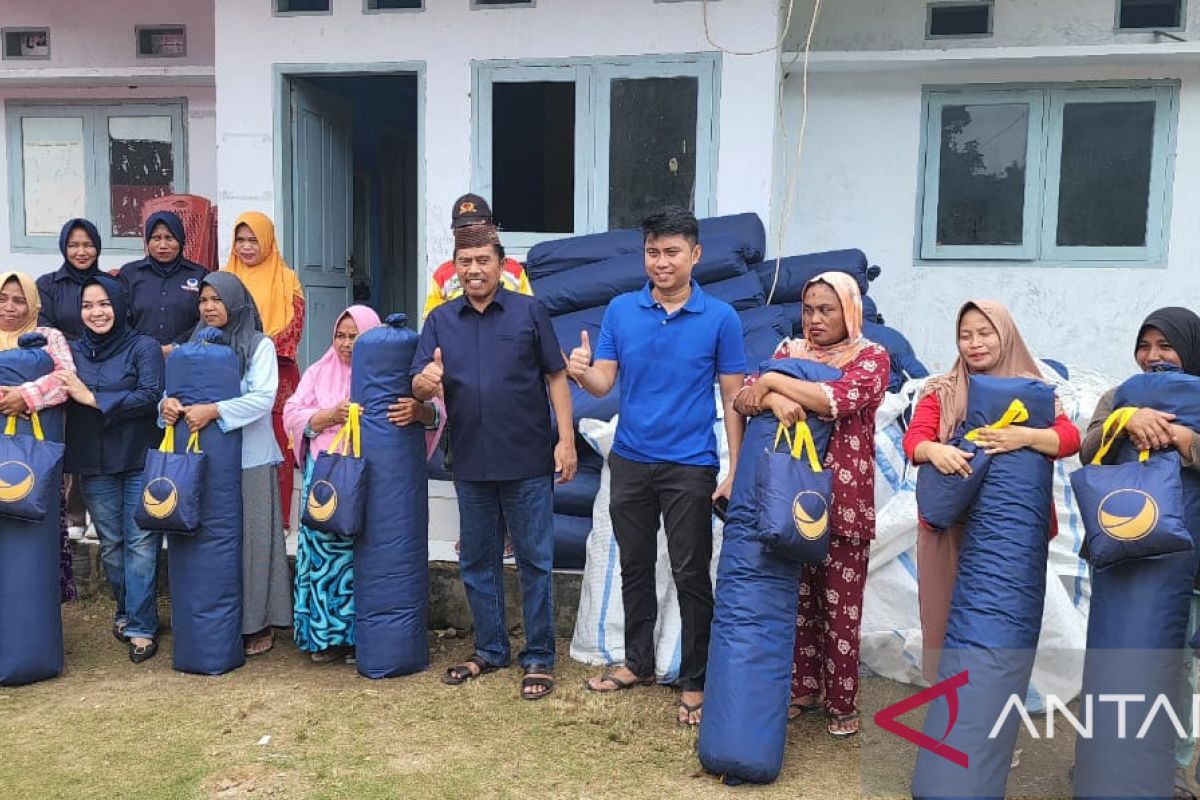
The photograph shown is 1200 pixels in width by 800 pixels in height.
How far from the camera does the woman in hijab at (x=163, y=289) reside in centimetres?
477

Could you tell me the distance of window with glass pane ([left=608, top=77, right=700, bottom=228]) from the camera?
575 cm

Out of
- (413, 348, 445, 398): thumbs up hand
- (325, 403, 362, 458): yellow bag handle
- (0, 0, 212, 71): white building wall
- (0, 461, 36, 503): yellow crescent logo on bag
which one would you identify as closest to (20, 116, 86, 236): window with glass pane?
(0, 0, 212, 71): white building wall

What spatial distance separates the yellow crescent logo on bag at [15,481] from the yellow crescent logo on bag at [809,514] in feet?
8.97

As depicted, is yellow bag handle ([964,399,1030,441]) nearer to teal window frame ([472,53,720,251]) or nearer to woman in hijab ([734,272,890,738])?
woman in hijab ([734,272,890,738])

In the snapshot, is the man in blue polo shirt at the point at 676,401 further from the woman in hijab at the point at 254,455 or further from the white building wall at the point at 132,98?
the white building wall at the point at 132,98

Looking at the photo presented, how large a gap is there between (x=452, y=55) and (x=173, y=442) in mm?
3168

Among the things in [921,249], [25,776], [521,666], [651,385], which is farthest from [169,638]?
[921,249]

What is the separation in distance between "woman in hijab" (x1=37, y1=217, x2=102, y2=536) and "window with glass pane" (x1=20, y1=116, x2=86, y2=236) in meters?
3.00

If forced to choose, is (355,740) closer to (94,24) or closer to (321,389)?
(321,389)

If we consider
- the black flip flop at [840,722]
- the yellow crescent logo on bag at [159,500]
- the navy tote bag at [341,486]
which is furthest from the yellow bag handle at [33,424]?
the black flip flop at [840,722]

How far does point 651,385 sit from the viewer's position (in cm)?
336

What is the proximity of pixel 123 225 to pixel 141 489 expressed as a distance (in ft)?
13.3

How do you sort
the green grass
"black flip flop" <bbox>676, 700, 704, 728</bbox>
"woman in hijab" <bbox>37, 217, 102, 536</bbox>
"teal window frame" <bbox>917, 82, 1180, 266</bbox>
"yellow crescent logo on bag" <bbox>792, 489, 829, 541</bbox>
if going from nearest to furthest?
"yellow crescent logo on bag" <bbox>792, 489, 829, 541</bbox> → the green grass → "black flip flop" <bbox>676, 700, 704, 728</bbox> → "woman in hijab" <bbox>37, 217, 102, 536</bbox> → "teal window frame" <bbox>917, 82, 1180, 266</bbox>

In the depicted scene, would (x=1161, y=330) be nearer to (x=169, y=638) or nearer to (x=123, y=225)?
(x=169, y=638)
